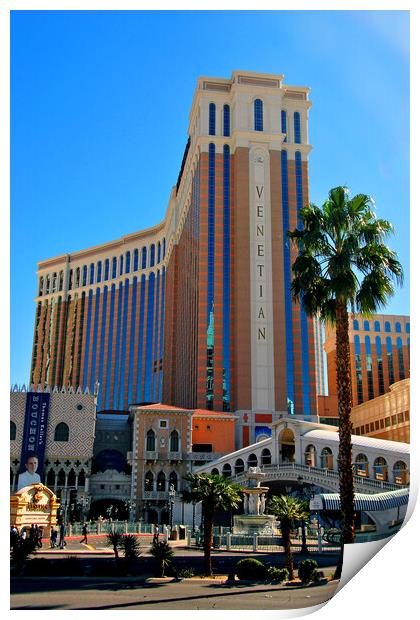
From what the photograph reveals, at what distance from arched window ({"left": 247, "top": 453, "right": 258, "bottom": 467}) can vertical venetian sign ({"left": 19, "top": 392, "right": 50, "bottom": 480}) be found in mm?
20840

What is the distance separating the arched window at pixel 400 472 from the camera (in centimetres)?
5212

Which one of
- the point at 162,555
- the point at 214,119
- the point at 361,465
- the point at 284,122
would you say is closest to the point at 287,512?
the point at 162,555

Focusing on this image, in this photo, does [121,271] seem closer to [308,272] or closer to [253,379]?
[253,379]

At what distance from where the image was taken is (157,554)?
24.2 meters

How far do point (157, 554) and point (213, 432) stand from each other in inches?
2008

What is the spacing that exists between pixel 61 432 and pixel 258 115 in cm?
5220

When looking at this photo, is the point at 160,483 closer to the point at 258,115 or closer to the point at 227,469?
the point at 227,469

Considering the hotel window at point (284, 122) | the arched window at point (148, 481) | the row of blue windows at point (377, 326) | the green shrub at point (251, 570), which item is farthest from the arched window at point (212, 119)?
the green shrub at point (251, 570)

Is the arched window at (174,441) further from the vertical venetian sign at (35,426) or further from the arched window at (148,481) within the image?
the vertical venetian sign at (35,426)

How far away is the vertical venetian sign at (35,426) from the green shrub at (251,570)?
149ft

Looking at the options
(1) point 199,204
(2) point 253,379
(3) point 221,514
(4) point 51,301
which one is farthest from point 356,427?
(4) point 51,301

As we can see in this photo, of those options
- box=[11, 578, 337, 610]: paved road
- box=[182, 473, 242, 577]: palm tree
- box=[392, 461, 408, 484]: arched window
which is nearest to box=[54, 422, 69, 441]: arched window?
box=[392, 461, 408, 484]: arched window

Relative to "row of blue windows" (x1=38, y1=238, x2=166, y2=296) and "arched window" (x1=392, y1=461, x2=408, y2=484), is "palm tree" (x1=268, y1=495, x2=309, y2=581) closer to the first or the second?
"arched window" (x1=392, y1=461, x2=408, y2=484)

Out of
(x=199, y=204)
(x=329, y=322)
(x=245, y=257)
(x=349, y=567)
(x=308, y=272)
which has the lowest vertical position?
(x=349, y=567)
